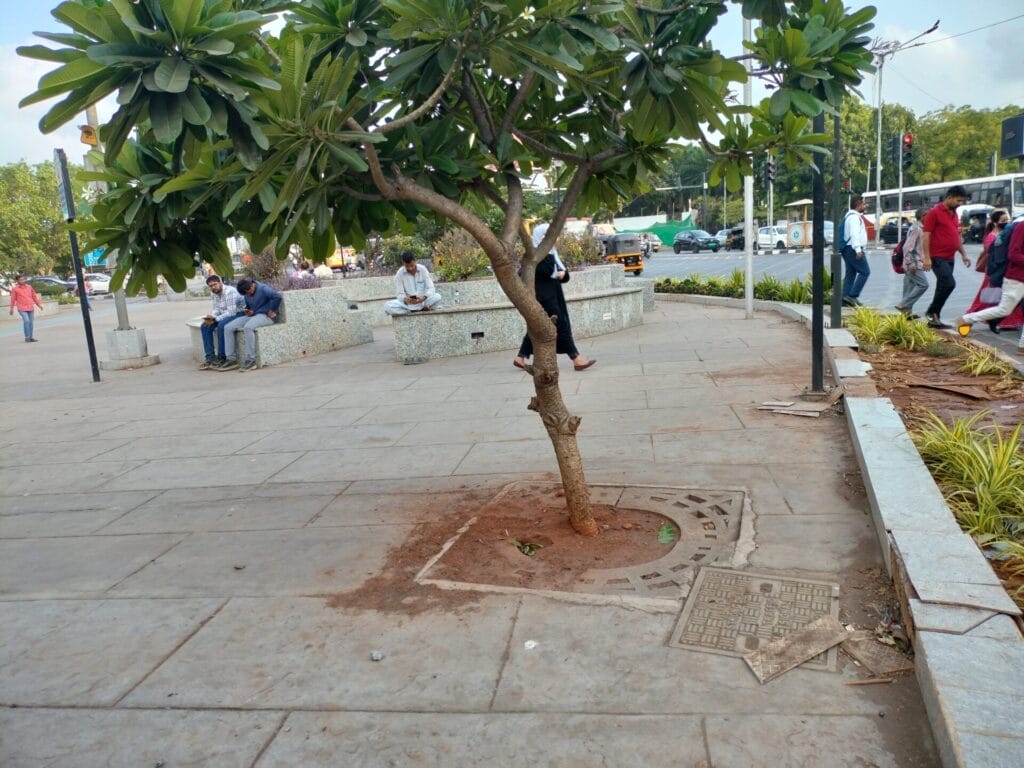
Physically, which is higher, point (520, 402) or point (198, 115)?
point (198, 115)

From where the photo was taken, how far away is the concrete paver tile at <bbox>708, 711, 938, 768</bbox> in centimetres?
267

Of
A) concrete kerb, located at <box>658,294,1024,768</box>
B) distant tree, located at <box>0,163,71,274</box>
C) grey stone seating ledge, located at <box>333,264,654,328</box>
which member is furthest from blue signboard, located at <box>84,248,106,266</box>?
distant tree, located at <box>0,163,71,274</box>

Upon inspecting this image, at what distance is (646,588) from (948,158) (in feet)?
209

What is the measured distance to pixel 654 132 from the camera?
4.30 meters

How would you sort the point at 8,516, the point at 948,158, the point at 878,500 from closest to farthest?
1. the point at 878,500
2. the point at 8,516
3. the point at 948,158

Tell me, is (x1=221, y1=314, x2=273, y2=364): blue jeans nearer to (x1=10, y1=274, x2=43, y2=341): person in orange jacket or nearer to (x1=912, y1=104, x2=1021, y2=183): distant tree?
(x1=10, y1=274, x2=43, y2=341): person in orange jacket

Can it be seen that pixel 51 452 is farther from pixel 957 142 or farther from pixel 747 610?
pixel 957 142

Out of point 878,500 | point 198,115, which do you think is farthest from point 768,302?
point 198,115

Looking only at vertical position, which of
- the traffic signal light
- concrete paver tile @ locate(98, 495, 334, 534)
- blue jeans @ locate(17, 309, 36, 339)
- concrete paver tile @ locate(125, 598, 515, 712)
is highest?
the traffic signal light

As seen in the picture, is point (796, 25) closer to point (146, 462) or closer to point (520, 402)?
point (520, 402)

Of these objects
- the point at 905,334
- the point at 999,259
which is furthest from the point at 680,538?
the point at 999,259

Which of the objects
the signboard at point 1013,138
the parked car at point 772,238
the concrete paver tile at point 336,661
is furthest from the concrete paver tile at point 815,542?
the parked car at point 772,238

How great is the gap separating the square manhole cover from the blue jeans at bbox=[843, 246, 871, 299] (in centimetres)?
913

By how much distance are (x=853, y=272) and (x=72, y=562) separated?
12177 millimetres
